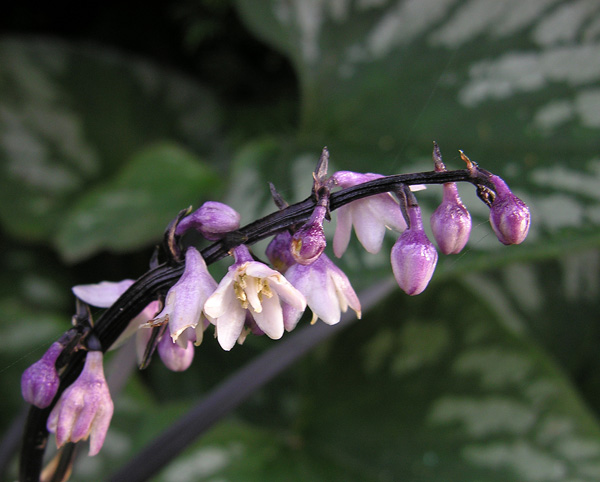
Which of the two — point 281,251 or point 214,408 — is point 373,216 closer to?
point 281,251

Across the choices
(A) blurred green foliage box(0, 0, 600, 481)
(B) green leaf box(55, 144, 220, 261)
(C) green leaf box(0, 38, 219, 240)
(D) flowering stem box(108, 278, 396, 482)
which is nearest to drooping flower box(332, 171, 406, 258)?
(D) flowering stem box(108, 278, 396, 482)

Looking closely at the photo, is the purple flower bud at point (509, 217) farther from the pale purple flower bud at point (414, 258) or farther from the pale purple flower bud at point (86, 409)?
the pale purple flower bud at point (86, 409)

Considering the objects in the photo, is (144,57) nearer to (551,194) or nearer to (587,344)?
(551,194)

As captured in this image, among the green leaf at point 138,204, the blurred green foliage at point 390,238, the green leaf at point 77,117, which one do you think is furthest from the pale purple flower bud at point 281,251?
the green leaf at point 77,117

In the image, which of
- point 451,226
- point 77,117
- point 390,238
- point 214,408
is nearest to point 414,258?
point 451,226

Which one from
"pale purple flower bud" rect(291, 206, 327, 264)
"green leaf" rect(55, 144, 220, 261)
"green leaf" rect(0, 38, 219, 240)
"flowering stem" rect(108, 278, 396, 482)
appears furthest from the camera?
"green leaf" rect(0, 38, 219, 240)

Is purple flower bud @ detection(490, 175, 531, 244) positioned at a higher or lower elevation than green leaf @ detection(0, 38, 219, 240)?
lower

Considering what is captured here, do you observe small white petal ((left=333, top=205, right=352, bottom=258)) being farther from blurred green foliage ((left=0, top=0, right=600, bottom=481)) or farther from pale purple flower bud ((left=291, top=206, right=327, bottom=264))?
blurred green foliage ((left=0, top=0, right=600, bottom=481))
